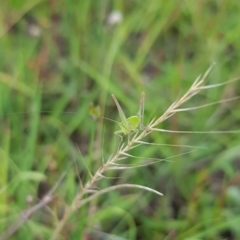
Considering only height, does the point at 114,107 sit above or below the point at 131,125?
below

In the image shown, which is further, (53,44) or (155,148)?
(53,44)

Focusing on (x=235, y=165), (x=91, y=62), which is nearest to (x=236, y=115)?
(x=235, y=165)

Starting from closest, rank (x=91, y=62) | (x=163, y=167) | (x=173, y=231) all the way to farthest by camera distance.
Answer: (x=173, y=231)
(x=163, y=167)
(x=91, y=62)

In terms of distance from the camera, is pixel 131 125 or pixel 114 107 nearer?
pixel 131 125

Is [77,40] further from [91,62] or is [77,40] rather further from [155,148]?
[155,148]

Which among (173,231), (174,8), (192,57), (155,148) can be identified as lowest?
(173,231)

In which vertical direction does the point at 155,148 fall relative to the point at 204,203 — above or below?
above

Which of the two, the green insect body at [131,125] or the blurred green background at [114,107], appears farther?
the blurred green background at [114,107]

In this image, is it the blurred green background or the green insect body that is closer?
the green insect body
